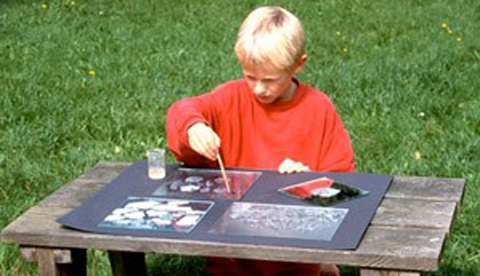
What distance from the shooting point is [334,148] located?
3.46m

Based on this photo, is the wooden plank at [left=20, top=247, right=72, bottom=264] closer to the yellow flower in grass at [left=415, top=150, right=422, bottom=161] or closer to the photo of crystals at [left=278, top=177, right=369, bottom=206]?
the photo of crystals at [left=278, top=177, right=369, bottom=206]

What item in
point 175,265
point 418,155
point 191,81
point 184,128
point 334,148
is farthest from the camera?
point 191,81

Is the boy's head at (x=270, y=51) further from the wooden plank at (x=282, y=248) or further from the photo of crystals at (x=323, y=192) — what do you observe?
the wooden plank at (x=282, y=248)

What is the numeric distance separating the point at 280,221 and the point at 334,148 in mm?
751

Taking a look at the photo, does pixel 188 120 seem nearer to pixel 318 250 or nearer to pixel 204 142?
pixel 204 142

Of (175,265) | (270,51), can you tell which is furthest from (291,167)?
(175,265)

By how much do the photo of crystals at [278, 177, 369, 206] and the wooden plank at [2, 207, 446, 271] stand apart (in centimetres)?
21

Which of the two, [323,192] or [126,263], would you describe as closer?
[323,192]

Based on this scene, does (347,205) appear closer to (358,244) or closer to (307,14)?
(358,244)

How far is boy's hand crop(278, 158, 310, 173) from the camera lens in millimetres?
3229

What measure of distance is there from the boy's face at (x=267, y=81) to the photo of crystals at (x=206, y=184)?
0.91 feet

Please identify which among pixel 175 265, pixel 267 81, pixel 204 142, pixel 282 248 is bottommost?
pixel 175 265

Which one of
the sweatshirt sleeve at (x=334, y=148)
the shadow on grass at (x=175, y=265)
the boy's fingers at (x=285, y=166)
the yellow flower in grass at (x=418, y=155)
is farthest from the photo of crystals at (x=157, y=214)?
the yellow flower in grass at (x=418, y=155)

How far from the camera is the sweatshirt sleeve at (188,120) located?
3.23 meters
